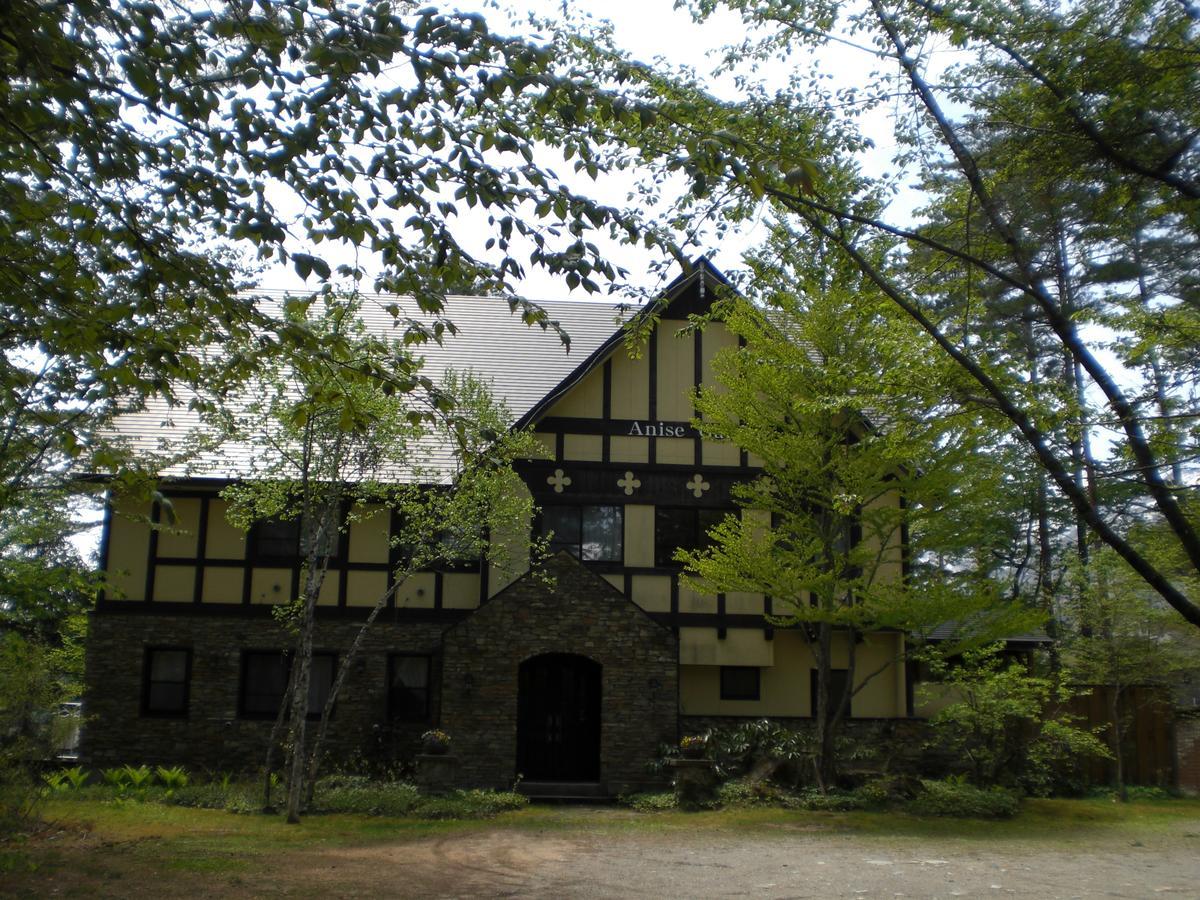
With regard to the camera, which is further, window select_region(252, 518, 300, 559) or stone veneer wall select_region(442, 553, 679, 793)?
window select_region(252, 518, 300, 559)

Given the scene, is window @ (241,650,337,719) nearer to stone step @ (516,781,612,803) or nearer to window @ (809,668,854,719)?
stone step @ (516,781,612,803)

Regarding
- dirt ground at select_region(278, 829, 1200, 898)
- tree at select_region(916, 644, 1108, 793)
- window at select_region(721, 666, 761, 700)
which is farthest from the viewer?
window at select_region(721, 666, 761, 700)

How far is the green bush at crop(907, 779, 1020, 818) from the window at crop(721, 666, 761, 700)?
3.75m

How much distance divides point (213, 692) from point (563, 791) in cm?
670

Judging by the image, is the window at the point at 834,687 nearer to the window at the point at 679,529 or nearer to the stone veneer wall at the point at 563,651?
the window at the point at 679,529

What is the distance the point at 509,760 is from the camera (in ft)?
59.2

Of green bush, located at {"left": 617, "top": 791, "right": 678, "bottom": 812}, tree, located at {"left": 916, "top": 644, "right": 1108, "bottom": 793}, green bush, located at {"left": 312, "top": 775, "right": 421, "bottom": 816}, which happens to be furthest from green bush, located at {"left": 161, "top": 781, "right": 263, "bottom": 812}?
tree, located at {"left": 916, "top": 644, "right": 1108, "bottom": 793}

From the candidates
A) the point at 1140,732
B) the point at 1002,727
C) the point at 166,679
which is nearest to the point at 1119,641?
the point at 1140,732

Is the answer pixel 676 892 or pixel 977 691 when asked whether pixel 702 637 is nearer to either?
pixel 977 691

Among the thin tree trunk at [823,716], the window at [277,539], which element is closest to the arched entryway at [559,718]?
the thin tree trunk at [823,716]

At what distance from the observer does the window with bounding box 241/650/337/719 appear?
20359 mm

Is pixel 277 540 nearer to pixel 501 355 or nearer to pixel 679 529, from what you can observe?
A: pixel 501 355

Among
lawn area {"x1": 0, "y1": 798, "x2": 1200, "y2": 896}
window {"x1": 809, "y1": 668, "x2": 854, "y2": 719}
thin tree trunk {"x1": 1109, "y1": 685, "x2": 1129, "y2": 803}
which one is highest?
window {"x1": 809, "y1": 668, "x2": 854, "y2": 719}

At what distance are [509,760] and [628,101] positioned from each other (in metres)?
13.1
